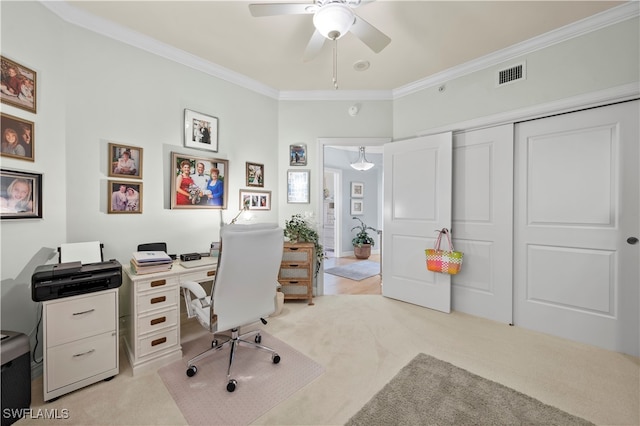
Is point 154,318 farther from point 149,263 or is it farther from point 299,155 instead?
point 299,155

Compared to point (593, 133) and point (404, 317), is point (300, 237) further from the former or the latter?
point (593, 133)

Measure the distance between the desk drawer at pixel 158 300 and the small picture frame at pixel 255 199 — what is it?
56.6 inches

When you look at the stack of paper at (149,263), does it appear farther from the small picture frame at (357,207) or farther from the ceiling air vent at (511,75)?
the small picture frame at (357,207)

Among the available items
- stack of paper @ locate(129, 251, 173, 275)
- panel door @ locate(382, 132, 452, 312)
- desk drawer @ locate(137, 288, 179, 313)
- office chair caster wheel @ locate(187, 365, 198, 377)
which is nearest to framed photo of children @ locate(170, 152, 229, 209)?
stack of paper @ locate(129, 251, 173, 275)

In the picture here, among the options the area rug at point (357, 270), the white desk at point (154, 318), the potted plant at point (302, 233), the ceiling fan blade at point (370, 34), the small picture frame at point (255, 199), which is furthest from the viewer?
the area rug at point (357, 270)

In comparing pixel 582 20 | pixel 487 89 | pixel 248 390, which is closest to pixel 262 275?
pixel 248 390

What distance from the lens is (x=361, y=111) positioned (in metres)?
3.71

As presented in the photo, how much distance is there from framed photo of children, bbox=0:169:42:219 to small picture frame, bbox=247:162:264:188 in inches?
74.0

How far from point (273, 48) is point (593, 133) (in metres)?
3.10

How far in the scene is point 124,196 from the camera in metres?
2.40

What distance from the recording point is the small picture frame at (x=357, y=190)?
7.04 metres

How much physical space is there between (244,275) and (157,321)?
87 centimetres

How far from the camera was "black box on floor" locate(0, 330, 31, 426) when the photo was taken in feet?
4.65

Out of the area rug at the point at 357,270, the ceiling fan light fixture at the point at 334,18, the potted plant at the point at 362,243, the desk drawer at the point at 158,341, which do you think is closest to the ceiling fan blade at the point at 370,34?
the ceiling fan light fixture at the point at 334,18
